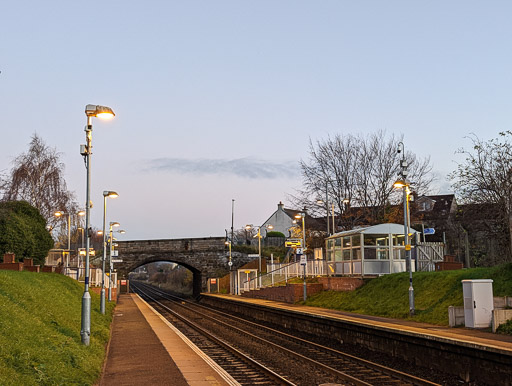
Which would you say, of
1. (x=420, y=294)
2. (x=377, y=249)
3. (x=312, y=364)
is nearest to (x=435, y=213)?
(x=377, y=249)

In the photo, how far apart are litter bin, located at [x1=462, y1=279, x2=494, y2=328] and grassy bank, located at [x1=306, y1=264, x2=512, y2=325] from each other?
1407mm

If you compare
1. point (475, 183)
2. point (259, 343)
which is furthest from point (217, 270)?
point (259, 343)

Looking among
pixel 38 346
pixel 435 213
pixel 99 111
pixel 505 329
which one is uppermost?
pixel 435 213

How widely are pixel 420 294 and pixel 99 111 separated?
50.0 feet

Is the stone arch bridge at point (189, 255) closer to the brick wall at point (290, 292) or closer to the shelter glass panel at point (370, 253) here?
the brick wall at point (290, 292)

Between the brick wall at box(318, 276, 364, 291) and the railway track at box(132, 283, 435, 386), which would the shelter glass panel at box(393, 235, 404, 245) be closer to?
the brick wall at box(318, 276, 364, 291)

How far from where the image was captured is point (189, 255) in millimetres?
69812

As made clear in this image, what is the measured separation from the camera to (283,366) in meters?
15.8

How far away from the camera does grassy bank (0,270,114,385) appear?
9.23 meters

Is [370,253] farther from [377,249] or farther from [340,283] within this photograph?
[340,283]

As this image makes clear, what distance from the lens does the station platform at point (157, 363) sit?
38.5 ft

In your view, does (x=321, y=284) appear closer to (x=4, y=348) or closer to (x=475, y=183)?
(x=475, y=183)

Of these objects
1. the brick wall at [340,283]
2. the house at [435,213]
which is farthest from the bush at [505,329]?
the house at [435,213]

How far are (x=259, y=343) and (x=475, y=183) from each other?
16834 mm
